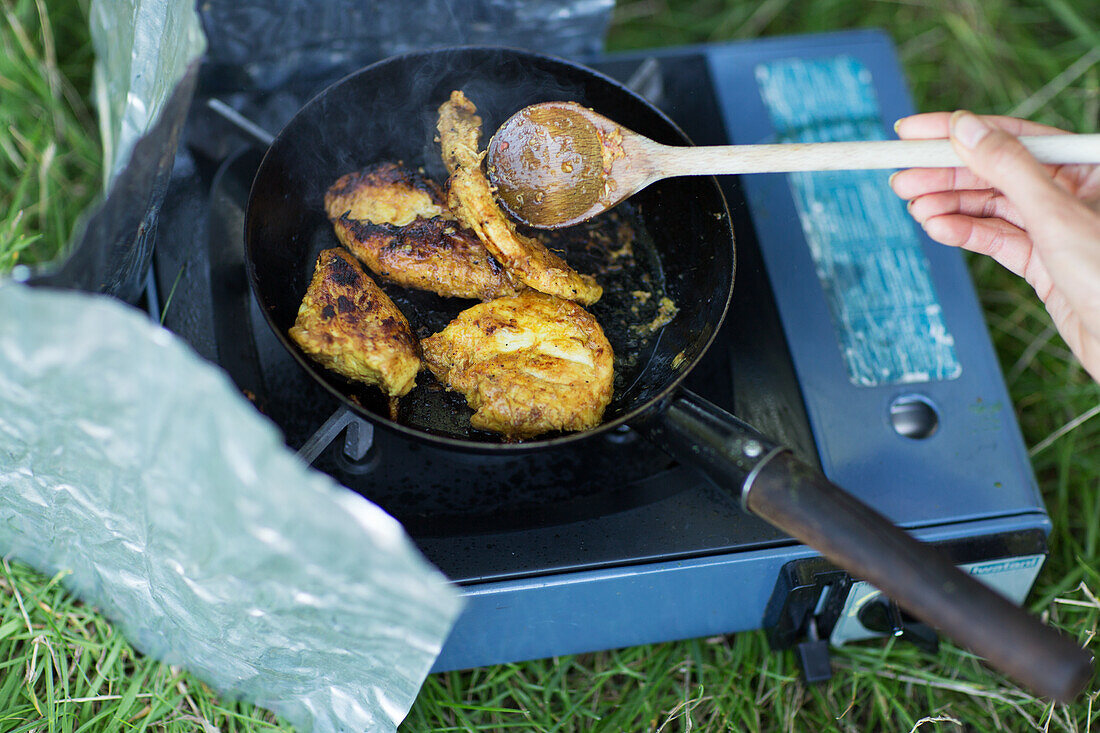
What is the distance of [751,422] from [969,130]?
0.68 m

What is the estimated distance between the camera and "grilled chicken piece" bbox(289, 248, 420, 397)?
1.48 meters

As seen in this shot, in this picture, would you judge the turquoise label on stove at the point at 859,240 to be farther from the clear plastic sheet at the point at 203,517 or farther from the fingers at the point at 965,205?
the clear plastic sheet at the point at 203,517

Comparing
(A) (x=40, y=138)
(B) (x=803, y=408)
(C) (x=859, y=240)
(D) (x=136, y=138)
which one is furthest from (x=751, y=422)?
(A) (x=40, y=138)

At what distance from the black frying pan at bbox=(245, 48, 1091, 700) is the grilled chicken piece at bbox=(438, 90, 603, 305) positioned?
0.15 metres

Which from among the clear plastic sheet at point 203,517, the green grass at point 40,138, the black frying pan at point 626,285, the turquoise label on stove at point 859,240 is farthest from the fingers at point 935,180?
the green grass at point 40,138

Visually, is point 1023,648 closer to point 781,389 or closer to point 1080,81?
point 781,389

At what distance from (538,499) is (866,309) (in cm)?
85

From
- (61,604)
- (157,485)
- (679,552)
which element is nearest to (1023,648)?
(679,552)

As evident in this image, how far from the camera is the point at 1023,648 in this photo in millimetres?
1070

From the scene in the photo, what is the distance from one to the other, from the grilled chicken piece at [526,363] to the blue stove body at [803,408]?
23 cm

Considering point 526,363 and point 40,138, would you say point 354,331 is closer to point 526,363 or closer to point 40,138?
point 526,363

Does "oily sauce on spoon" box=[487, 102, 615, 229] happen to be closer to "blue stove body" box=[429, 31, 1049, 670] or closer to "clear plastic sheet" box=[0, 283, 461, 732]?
"blue stove body" box=[429, 31, 1049, 670]

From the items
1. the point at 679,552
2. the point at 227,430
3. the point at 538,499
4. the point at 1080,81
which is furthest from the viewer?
the point at 1080,81

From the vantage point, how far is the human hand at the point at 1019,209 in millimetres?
1265
